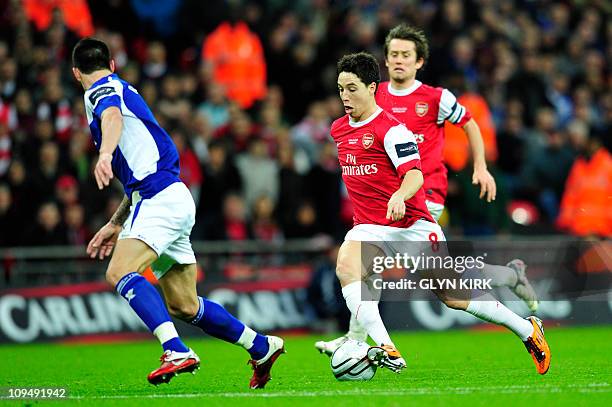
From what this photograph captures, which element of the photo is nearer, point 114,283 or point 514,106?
point 114,283

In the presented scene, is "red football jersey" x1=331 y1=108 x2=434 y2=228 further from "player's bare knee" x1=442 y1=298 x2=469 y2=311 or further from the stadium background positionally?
the stadium background

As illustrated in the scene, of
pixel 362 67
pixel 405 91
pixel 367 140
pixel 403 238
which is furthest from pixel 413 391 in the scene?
pixel 405 91

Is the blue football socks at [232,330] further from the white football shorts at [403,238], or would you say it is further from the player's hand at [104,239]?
the white football shorts at [403,238]

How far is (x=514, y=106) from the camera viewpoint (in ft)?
62.3

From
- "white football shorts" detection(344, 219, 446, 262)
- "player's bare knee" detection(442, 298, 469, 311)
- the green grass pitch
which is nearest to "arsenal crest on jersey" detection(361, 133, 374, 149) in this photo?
"white football shorts" detection(344, 219, 446, 262)

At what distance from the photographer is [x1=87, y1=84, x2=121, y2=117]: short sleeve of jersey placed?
319 inches

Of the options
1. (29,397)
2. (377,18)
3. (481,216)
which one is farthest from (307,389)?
(377,18)

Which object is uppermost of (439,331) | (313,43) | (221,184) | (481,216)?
(313,43)

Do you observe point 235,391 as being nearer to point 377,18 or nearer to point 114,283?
Result: point 114,283

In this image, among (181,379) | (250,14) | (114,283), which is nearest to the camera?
(114,283)

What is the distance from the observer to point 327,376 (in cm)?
919

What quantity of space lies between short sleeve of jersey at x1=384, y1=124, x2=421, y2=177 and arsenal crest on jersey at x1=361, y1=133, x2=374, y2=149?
0.43ft

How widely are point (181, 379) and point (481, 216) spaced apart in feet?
28.2

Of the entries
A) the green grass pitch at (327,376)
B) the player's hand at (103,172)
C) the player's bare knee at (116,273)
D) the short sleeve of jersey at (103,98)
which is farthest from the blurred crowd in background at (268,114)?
the player's hand at (103,172)
